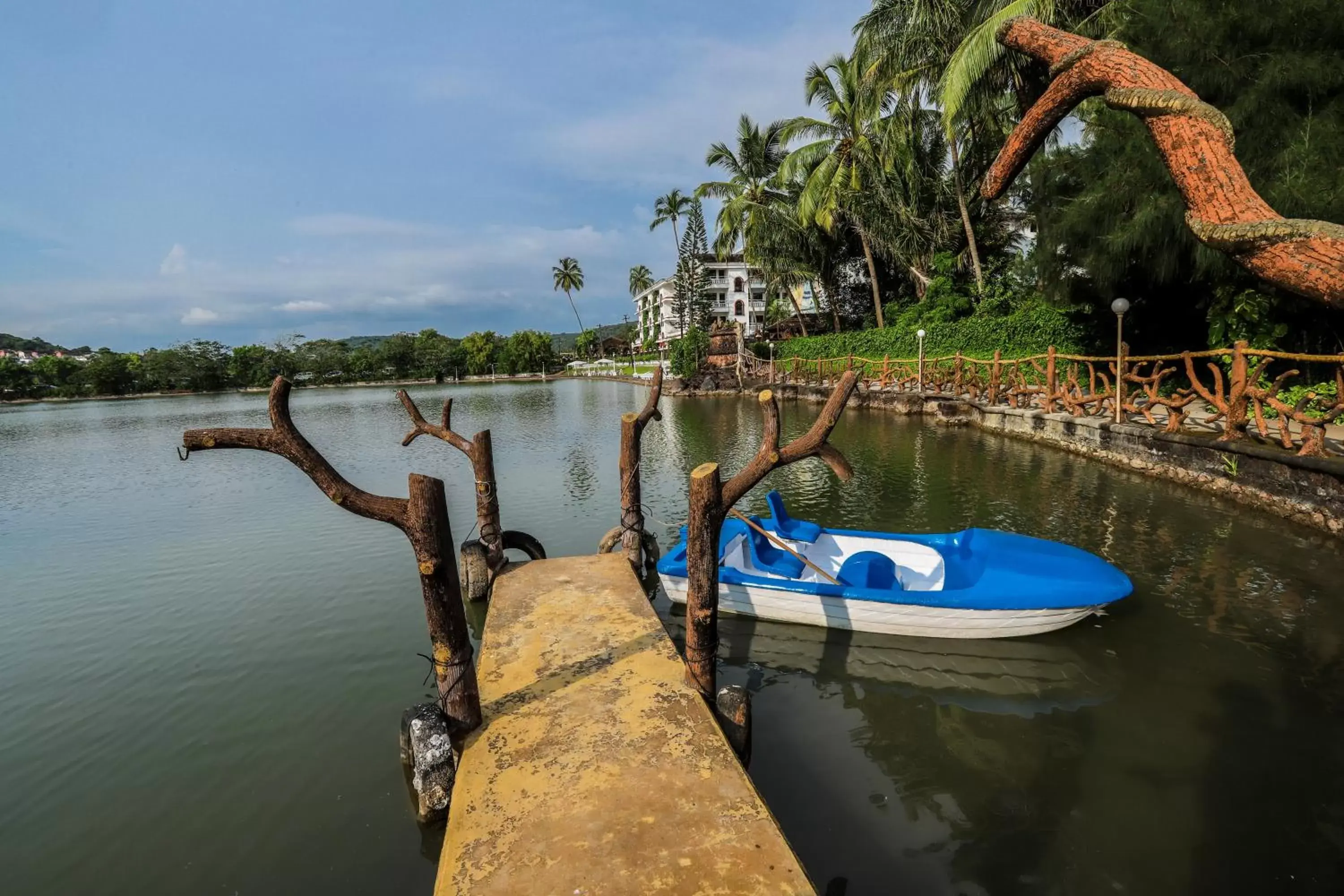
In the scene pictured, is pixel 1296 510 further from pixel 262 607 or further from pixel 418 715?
pixel 262 607

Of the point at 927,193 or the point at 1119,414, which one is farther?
the point at 927,193

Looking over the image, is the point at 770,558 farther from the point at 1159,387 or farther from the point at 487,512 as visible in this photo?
the point at 1159,387

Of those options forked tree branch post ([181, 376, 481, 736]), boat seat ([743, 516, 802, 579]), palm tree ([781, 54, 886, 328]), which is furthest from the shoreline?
forked tree branch post ([181, 376, 481, 736])

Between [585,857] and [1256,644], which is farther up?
[585,857]

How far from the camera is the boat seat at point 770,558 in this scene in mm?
7652

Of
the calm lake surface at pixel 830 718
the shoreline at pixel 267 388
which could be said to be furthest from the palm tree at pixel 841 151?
the shoreline at pixel 267 388

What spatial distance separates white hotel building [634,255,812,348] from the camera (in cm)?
6475

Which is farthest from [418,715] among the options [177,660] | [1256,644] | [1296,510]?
[1296,510]

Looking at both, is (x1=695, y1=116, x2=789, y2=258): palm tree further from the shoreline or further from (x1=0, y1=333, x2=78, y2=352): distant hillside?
(x1=0, y1=333, x2=78, y2=352): distant hillside

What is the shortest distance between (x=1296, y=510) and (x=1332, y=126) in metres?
7.82

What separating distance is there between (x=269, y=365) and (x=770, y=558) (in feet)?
286

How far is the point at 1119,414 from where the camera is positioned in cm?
1438

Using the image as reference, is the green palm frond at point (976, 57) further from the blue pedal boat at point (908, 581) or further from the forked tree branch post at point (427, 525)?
the forked tree branch post at point (427, 525)

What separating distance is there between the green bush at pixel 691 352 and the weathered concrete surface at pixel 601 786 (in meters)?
41.3
